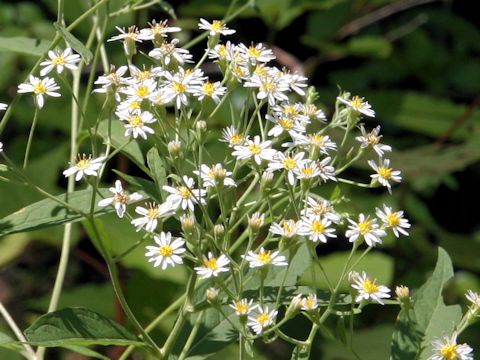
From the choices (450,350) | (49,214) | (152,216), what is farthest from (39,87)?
(450,350)

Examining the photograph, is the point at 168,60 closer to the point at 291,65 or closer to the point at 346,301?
the point at 346,301

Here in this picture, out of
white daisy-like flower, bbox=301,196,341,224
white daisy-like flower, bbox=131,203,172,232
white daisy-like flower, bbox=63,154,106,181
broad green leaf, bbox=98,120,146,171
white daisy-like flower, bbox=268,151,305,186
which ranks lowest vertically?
broad green leaf, bbox=98,120,146,171

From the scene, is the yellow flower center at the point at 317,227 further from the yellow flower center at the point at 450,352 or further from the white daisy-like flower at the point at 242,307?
the yellow flower center at the point at 450,352

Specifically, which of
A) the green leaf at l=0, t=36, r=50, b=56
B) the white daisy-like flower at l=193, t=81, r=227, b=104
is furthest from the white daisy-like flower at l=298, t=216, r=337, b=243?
the green leaf at l=0, t=36, r=50, b=56

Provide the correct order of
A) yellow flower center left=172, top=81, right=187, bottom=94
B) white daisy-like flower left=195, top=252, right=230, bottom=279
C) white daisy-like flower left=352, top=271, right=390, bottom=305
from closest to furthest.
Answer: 1. white daisy-like flower left=195, top=252, right=230, bottom=279
2. white daisy-like flower left=352, top=271, right=390, bottom=305
3. yellow flower center left=172, top=81, right=187, bottom=94

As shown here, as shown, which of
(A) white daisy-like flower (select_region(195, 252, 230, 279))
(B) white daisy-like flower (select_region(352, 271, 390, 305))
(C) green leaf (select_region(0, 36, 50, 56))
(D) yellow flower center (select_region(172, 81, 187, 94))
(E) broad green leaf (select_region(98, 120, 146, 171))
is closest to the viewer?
(A) white daisy-like flower (select_region(195, 252, 230, 279))

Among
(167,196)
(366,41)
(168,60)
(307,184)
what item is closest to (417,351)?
(307,184)

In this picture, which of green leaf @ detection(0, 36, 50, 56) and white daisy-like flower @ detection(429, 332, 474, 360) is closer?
white daisy-like flower @ detection(429, 332, 474, 360)

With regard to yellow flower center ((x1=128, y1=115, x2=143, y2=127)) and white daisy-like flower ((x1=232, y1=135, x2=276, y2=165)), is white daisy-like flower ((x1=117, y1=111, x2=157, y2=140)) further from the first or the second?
white daisy-like flower ((x1=232, y1=135, x2=276, y2=165))
